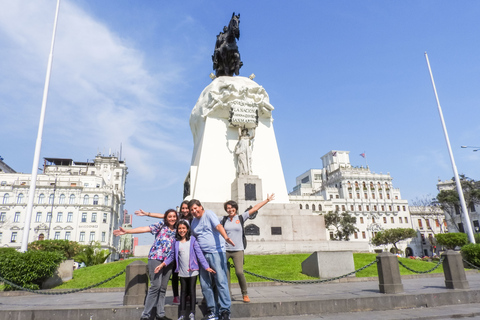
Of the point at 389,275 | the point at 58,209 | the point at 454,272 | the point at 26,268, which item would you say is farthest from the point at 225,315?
the point at 58,209

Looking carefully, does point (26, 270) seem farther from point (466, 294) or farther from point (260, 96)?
point (260, 96)

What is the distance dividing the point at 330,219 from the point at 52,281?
4389 centimetres

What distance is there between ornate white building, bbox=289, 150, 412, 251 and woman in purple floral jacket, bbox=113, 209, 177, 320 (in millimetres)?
58571

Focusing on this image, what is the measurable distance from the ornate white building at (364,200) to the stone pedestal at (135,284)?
5829 centimetres

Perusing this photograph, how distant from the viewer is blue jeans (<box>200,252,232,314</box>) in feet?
16.9

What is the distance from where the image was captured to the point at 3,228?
47.6m

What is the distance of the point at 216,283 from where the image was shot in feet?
17.2

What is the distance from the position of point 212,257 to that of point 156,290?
1.12 meters

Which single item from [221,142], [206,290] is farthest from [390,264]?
[221,142]

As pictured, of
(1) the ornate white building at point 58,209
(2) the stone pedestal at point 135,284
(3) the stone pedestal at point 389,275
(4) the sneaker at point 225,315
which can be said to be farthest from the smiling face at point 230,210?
(1) the ornate white building at point 58,209

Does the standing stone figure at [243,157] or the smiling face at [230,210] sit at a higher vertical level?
the standing stone figure at [243,157]

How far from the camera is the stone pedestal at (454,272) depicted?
24.9 feet

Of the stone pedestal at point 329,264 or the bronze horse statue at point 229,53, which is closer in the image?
the stone pedestal at point 329,264

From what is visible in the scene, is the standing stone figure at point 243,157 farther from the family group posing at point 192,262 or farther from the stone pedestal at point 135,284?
the family group posing at point 192,262
